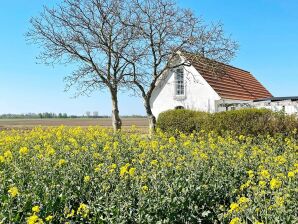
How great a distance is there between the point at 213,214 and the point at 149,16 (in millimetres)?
17595

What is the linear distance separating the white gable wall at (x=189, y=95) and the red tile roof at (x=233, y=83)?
0.44 metres

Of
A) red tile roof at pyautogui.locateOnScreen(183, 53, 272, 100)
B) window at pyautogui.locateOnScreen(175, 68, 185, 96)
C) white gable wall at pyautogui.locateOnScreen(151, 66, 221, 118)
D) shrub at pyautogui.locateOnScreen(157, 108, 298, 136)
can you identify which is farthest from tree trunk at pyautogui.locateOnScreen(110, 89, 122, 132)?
shrub at pyautogui.locateOnScreen(157, 108, 298, 136)

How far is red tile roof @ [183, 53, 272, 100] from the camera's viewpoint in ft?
79.9

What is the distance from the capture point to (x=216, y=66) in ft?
74.0

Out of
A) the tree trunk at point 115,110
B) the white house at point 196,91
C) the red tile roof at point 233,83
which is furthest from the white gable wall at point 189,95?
the tree trunk at point 115,110

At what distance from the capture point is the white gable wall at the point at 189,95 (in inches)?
943

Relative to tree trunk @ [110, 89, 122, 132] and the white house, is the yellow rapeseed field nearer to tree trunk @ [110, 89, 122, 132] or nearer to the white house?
tree trunk @ [110, 89, 122, 132]

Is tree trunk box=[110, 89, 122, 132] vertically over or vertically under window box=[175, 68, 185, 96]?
under

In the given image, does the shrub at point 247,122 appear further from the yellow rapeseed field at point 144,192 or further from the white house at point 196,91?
the yellow rapeseed field at point 144,192

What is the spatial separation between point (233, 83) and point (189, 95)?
530 cm

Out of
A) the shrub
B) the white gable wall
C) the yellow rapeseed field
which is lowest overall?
the yellow rapeseed field

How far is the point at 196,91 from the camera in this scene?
24.8m

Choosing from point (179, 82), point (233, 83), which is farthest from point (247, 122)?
point (233, 83)

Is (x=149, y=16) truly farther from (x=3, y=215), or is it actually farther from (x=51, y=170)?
(x=3, y=215)
